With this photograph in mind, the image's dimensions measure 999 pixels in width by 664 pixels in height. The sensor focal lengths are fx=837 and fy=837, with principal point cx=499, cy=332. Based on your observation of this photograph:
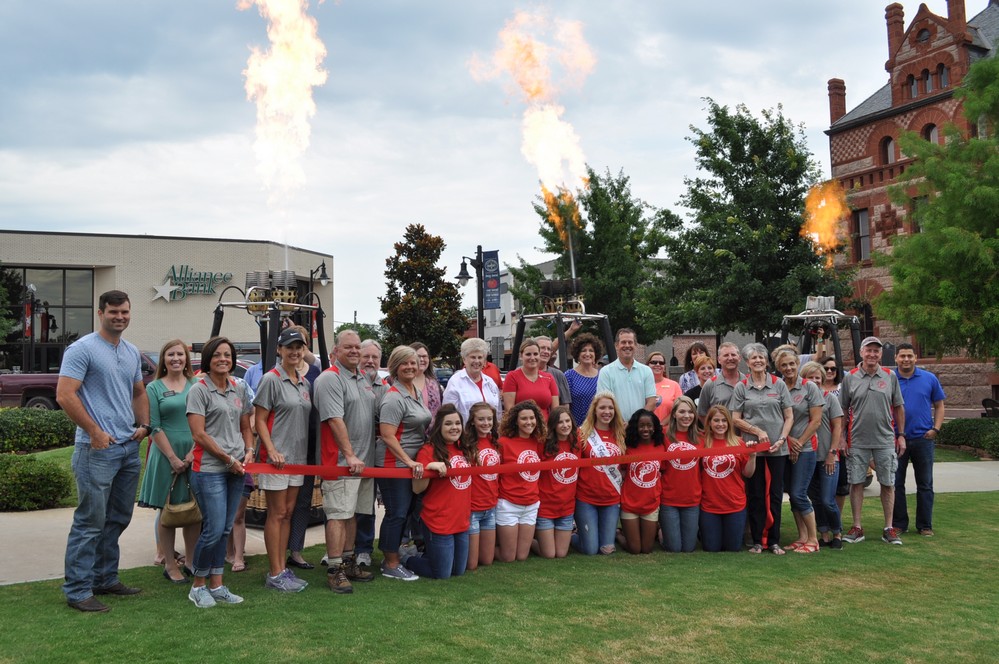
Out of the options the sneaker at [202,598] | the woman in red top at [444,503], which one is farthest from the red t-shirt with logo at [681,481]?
the sneaker at [202,598]

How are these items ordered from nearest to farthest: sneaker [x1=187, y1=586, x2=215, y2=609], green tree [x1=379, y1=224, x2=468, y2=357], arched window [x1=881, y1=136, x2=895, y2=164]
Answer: sneaker [x1=187, y1=586, x2=215, y2=609] < arched window [x1=881, y1=136, x2=895, y2=164] < green tree [x1=379, y1=224, x2=468, y2=357]

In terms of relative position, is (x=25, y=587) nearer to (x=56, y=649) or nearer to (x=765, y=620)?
(x=56, y=649)

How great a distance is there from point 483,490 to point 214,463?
213 cm

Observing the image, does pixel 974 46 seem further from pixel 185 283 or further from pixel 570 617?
pixel 185 283

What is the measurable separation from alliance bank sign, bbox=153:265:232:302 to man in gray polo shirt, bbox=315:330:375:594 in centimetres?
3881

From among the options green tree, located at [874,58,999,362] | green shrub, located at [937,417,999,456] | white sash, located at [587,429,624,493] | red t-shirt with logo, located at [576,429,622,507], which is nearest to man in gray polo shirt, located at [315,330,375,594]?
red t-shirt with logo, located at [576,429,622,507]

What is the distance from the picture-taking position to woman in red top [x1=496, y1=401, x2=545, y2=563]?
680 cm

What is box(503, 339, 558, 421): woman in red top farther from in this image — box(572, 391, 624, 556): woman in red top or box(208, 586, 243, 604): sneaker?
box(208, 586, 243, 604): sneaker

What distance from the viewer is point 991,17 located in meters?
28.5

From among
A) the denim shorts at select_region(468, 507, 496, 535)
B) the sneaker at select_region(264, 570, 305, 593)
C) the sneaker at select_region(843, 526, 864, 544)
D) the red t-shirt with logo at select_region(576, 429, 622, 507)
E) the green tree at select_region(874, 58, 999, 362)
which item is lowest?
the sneaker at select_region(843, 526, 864, 544)

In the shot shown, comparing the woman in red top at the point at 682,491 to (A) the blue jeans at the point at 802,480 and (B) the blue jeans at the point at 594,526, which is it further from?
(A) the blue jeans at the point at 802,480

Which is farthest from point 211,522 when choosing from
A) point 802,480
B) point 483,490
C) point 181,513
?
point 802,480

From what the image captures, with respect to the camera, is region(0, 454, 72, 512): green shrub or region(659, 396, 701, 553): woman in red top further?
region(0, 454, 72, 512): green shrub

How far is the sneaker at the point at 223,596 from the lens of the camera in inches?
213
